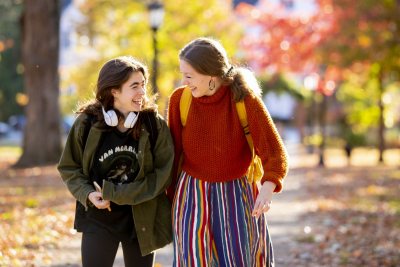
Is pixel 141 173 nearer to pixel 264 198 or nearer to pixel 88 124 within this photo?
pixel 88 124

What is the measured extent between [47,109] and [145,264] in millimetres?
17903

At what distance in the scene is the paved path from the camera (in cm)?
785

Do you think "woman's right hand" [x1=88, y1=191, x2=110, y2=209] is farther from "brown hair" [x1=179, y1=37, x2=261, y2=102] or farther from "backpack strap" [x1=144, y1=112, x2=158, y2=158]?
"brown hair" [x1=179, y1=37, x2=261, y2=102]

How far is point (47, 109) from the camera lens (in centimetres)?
2209

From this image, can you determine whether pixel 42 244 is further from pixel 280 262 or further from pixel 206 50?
pixel 206 50

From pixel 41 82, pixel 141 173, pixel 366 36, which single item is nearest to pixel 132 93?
pixel 141 173

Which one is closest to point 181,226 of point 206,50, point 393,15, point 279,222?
point 206,50

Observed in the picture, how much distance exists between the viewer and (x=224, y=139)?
4.59m

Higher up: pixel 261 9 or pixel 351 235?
pixel 261 9

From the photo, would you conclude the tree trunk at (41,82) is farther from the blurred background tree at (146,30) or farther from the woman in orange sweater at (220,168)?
the woman in orange sweater at (220,168)

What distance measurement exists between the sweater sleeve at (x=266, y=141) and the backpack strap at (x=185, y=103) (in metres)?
0.34

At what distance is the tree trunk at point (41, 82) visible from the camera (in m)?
21.8

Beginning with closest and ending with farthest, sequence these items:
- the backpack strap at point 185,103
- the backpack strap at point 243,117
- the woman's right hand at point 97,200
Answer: the woman's right hand at point 97,200 → the backpack strap at point 243,117 → the backpack strap at point 185,103

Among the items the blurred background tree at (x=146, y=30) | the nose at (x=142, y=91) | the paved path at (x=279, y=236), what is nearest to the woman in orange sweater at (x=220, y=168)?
the nose at (x=142, y=91)
